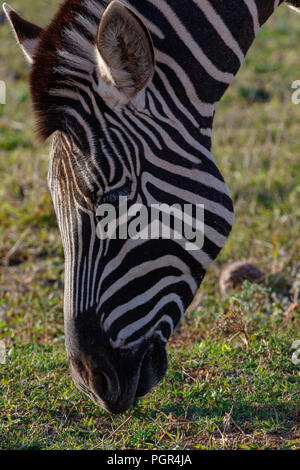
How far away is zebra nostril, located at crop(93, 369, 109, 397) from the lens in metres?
2.51

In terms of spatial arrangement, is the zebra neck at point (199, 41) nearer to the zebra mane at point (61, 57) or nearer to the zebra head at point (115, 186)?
the zebra head at point (115, 186)

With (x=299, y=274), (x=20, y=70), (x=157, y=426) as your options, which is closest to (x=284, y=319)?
(x=299, y=274)

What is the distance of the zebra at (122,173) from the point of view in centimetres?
252

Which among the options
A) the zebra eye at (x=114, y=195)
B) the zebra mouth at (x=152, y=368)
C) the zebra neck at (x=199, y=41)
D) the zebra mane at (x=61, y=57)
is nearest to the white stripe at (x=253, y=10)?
the zebra neck at (x=199, y=41)

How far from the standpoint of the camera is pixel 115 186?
2.55 m

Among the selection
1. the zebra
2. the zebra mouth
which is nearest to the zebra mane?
the zebra

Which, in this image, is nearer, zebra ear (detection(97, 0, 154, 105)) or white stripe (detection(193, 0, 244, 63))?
zebra ear (detection(97, 0, 154, 105))

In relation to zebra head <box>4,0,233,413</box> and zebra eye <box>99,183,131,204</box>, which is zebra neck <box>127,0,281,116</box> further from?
zebra eye <box>99,183,131,204</box>

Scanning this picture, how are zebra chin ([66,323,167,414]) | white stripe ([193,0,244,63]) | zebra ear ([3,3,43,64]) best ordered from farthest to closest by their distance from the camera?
1. zebra ear ([3,3,43,64])
2. white stripe ([193,0,244,63])
3. zebra chin ([66,323,167,414])

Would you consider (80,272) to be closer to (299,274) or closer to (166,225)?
(166,225)

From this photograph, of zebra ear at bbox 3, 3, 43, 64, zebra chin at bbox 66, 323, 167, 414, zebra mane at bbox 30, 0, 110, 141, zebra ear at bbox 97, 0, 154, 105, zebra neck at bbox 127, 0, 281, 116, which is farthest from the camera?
zebra ear at bbox 3, 3, 43, 64

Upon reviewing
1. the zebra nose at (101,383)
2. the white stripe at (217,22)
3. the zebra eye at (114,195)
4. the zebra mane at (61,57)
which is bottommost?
the zebra nose at (101,383)

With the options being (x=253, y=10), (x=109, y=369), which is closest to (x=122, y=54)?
(x=253, y=10)

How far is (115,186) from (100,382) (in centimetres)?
81
